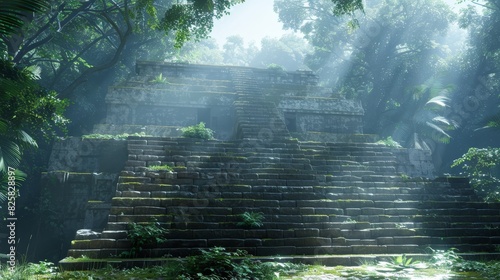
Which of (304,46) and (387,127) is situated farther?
(304,46)

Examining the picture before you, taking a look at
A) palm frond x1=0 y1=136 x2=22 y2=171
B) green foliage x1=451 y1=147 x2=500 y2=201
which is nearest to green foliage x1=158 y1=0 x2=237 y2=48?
palm frond x1=0 y1=136 x2=22 y2=171

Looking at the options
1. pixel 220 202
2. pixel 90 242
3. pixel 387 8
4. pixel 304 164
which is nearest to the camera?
pixel 90 242

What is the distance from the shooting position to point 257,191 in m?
8.36

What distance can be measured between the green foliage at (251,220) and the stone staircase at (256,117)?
144 inches

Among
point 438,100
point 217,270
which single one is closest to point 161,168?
point 217,270

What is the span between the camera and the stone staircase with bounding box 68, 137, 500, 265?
6840 mm

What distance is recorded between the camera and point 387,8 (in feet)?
81.5

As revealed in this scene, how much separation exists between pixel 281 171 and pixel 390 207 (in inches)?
96.4

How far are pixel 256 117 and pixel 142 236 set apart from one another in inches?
267

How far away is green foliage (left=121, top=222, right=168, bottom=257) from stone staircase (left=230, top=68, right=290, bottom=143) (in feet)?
15.5

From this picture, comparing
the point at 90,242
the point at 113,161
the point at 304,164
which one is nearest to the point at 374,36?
the point at 304,164

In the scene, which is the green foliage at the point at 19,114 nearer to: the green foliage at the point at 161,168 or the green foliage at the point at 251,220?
the green foliage at the point at 161,168

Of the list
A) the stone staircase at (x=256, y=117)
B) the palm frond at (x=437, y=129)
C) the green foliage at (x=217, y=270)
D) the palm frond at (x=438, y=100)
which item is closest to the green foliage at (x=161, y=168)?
the stone staircase at (x=256, y=117)

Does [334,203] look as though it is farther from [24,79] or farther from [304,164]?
[24,79]
